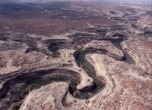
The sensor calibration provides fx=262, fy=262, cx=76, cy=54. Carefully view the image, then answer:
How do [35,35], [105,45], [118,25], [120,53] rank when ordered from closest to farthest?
[120,53]
[105,45]
[35,35]
[118,25]

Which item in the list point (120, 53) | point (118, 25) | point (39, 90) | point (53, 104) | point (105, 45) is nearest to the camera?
point (53, 104)

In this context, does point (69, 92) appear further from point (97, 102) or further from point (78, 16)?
point (78, 16)

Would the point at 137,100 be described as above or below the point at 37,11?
above

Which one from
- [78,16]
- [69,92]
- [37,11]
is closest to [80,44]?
[69,92]

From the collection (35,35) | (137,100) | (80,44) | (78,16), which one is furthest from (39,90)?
(78,16)

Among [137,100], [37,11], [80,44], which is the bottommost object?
[37,11]

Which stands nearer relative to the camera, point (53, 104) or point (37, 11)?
point (53, 104)

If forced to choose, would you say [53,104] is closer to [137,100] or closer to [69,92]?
[69,92]
